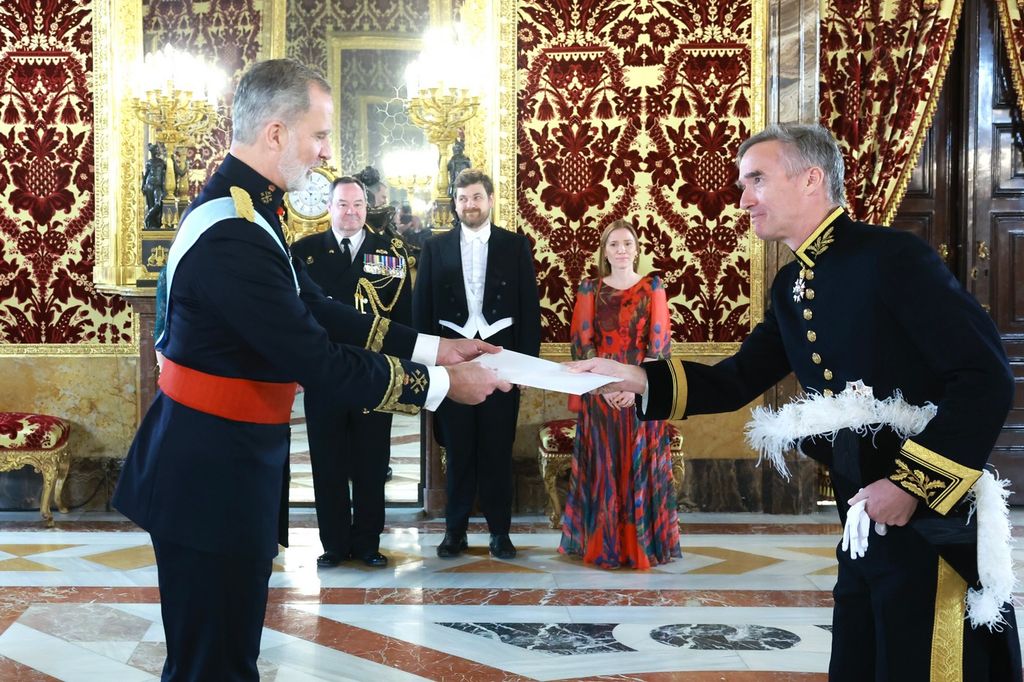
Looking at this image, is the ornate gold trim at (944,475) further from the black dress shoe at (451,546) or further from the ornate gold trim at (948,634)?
the black dress shoe at (451,546)

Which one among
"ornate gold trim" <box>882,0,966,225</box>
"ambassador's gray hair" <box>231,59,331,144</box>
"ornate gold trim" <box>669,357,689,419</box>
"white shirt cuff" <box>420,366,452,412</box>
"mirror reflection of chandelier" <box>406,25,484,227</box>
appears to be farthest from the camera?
"ornate gold trim" <box>882,0,966,225</box>

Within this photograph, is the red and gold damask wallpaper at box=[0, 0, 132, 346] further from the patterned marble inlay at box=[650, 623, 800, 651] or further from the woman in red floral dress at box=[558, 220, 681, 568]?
the patterned marble inlay at box=[650, 623, 800, 651]

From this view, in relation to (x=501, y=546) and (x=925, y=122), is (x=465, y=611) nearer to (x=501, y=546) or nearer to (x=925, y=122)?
(x=501, y=546)

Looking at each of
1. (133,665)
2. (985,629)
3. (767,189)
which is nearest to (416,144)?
(133,665)

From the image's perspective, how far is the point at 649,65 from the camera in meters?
5.91

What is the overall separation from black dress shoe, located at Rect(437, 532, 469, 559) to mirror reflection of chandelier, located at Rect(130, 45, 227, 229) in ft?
7.35

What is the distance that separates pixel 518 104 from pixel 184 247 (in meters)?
4.12

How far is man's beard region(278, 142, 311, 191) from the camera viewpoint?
2.13m

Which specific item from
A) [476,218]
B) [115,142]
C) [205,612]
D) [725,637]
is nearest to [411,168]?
[476,218]

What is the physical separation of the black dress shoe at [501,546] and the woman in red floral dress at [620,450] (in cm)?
26

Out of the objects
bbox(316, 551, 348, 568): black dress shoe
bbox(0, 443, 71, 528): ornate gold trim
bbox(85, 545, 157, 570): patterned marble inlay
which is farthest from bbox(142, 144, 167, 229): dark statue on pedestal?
bbox(316, 551, 348, 568): black dress shoe

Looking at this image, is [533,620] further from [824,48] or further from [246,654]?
[824,48]

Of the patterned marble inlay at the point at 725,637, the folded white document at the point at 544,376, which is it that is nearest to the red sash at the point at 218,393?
the folded white document at the point at 544,376

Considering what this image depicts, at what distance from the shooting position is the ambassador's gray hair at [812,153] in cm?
217
